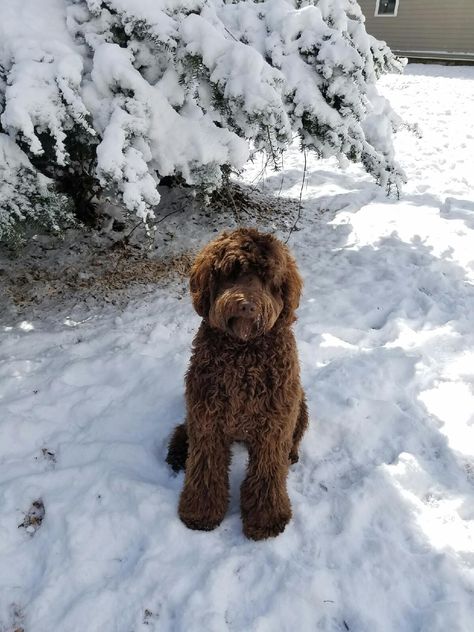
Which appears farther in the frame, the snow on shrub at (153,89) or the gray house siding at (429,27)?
the gray house siding at (429,27)

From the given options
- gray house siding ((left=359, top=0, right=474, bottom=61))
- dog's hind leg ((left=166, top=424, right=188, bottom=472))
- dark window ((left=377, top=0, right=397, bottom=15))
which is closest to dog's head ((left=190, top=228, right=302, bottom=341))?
dog's hind leg ((left=166, top=424, right=188, bottom=472))

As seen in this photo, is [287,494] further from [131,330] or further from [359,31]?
[359,31]

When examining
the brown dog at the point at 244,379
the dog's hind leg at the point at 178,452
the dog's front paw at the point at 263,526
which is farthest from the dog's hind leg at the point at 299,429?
the dog's hind leg at the point at 178,452

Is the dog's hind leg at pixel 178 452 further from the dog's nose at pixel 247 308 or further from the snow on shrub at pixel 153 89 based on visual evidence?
the snow on shrub at pixel 153 89

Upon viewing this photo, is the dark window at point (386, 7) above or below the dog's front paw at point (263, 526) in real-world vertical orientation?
above

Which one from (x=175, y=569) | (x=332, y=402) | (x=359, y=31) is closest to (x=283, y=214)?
(x=359, y=31)

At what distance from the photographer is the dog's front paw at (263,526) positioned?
2.30 m

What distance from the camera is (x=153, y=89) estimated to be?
3287 millimetres

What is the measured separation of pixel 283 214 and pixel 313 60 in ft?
7.89

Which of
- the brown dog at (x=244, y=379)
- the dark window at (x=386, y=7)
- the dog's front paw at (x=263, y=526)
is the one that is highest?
the dark window at (x=386, y=7)

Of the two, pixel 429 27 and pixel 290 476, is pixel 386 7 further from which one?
pixel 290 476

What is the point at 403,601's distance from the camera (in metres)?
2.04

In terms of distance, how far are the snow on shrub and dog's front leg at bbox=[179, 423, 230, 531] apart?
1569 mm

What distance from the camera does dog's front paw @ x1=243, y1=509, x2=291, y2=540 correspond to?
2299 mm
